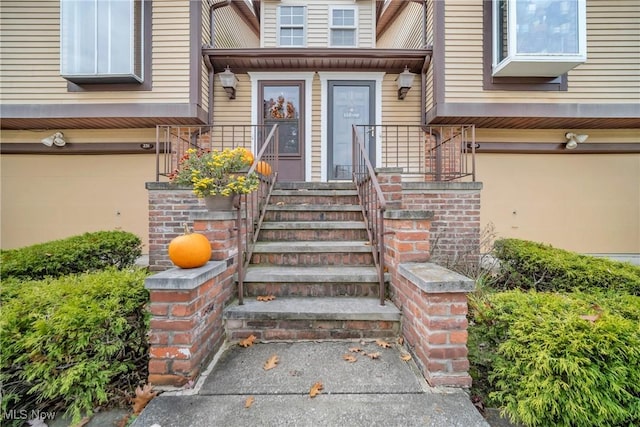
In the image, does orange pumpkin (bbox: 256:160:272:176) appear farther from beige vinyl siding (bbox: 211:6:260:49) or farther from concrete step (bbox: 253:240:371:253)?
beige vinyl siding (bbox: 211:6:260:49)

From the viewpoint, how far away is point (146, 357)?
1909 mm

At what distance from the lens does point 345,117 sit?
5.70 meters

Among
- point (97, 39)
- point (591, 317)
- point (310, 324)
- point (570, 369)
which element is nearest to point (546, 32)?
point (591, 317)

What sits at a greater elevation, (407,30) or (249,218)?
(407,30)

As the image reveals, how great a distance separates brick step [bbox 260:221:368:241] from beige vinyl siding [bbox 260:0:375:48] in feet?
16.2

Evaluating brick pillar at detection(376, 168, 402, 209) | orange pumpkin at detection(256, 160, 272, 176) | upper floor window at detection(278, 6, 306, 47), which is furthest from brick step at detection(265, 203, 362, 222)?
upper floor window at detection(278, 6, 306, 47)

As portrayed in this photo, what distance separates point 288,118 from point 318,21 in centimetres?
256

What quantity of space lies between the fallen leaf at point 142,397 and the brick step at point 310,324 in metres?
0.66

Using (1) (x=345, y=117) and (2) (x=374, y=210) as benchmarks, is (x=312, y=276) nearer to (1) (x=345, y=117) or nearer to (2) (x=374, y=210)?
(2) (x=374, y=210)

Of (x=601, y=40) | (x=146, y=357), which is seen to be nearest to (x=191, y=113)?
(x=146, y=357)

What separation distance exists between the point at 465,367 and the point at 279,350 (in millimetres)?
1260

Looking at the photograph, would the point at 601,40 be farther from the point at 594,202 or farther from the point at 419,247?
the point at 419,247

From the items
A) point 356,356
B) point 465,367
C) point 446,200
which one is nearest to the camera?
point 465,367

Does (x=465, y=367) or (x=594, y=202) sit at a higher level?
(x=594, y=202)
